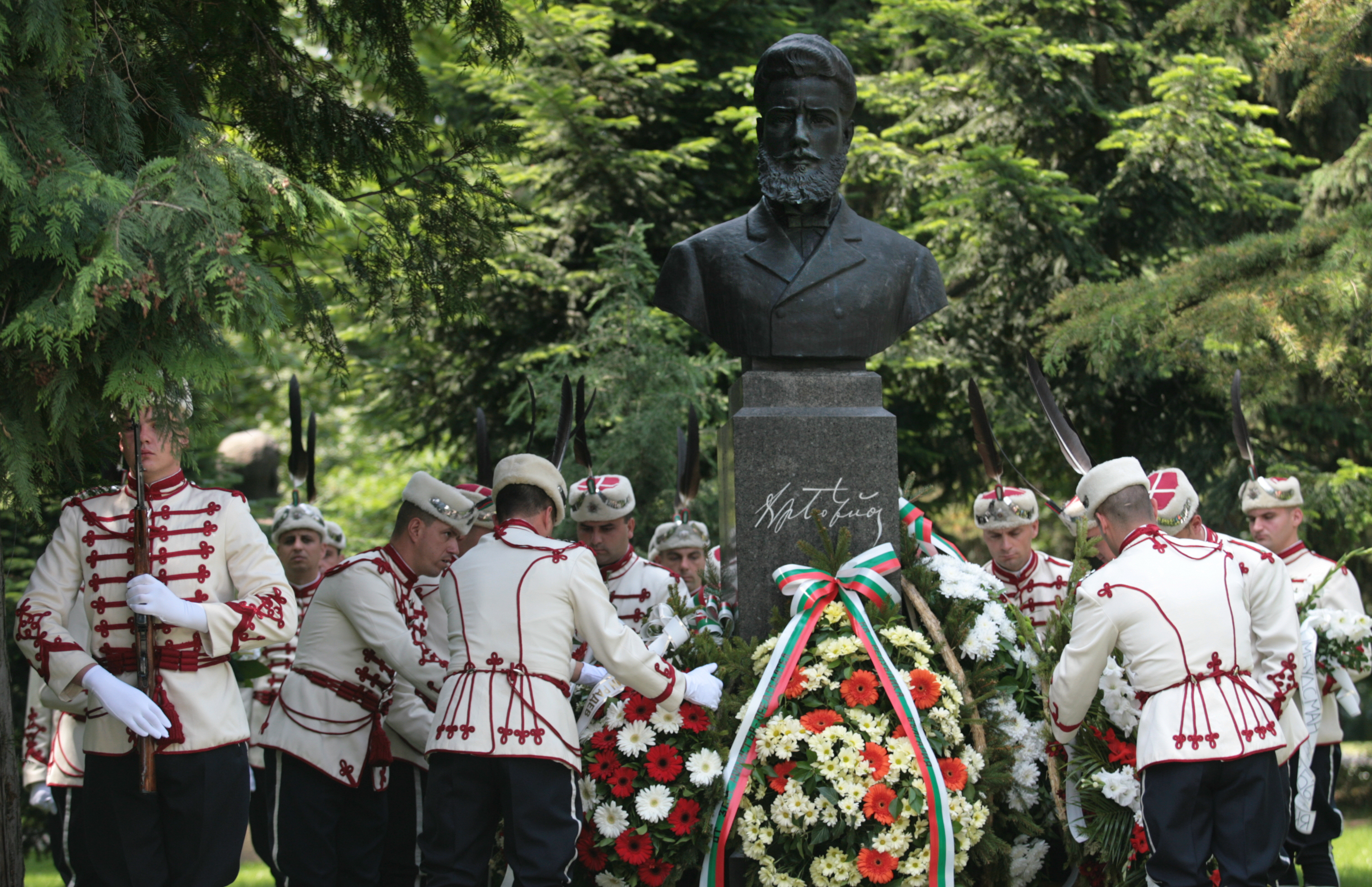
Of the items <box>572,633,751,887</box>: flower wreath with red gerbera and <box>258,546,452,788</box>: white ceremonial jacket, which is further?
<box>258,546,452,788</box>: white ceremonial jacket

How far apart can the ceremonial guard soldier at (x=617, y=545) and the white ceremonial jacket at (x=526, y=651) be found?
7.19 ft

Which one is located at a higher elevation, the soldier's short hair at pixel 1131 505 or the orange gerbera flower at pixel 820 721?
the soldier's short hair at pixel 1131 505

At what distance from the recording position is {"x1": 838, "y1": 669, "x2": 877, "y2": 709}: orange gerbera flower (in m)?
4.73

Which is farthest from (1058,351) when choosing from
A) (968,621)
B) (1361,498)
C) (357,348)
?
(357,348)

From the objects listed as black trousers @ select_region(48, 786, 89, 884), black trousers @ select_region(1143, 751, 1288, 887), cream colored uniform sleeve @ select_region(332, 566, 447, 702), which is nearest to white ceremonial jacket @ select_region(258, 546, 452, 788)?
cream colored uniform sleeve @ select_region(332, 566, 447, 702)

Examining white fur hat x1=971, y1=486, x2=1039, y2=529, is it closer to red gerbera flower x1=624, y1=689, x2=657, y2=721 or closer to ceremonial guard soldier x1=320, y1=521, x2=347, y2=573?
red gerbera flower x1=624, y1=689, x2=657, y2=721

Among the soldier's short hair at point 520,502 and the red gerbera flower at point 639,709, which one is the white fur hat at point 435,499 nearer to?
the soldier's short hair at point 520,502

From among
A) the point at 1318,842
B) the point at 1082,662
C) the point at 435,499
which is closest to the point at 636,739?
the point at 435,499

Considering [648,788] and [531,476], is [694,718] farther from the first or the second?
[531,476]

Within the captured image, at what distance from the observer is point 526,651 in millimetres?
4402

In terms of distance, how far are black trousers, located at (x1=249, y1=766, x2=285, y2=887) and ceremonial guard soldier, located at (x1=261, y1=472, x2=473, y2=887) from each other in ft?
0.82

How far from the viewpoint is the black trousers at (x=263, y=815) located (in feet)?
18.4

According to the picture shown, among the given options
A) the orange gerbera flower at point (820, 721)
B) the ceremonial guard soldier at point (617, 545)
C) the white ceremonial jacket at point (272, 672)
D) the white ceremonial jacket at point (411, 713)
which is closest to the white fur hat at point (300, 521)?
the white ceremonial jacket at point (272, 672)
